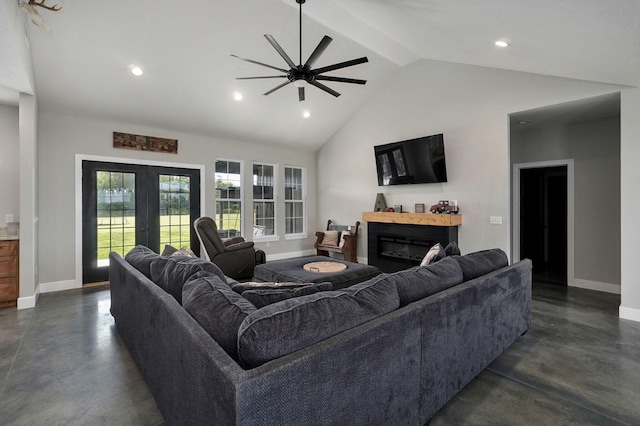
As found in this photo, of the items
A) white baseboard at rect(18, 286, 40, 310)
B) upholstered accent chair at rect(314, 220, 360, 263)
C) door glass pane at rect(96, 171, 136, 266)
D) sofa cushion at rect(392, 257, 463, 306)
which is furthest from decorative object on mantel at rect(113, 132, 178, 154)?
sofa cushion at rect(392, 257, 463, 306)

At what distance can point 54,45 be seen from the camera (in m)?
3.75

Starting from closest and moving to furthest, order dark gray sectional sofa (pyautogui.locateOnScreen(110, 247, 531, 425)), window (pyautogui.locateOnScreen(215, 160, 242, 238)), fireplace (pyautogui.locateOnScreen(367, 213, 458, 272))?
dark gray sectional sofa (pyautogui.locateOnScreen(110, 247, 531, 425)), fireplace (pyautogui.locateOnScreen(367, 213, 458, 272)), window (pyautogui.locateOnScreen(215, 160, 242, 238))

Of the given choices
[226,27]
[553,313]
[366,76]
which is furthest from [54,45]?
[553,313]

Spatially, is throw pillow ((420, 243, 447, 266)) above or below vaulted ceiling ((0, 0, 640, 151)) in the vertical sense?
below

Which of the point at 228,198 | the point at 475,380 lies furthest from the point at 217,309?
the point at 228,198

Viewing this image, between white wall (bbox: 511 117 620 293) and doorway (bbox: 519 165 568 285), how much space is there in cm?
67

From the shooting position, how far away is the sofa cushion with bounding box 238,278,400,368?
3.81 feet

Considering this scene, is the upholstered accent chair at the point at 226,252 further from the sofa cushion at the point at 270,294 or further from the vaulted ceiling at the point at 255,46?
the sofa cushion at the point at 270,294

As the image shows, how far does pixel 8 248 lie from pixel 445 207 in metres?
6.20

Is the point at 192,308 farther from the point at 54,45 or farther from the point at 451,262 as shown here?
the point at 54,45

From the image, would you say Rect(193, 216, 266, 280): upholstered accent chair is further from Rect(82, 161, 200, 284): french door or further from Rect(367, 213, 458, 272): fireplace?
Rect(367, 213, 458, 272): fireplace

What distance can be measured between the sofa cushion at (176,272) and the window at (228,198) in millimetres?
4380

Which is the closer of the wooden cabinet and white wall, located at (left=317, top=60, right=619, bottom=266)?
the wooden cabinet

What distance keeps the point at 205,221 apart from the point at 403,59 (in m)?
4.43
